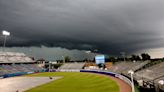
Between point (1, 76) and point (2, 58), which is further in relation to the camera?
point (2, 58)

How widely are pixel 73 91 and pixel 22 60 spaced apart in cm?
7481

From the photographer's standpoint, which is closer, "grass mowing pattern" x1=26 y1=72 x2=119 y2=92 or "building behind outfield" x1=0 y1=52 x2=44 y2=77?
"grass mowing pattern" x1=26 y1=72 x2=119 y2=92

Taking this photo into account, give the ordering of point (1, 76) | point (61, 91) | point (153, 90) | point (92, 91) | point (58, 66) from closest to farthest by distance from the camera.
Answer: point (153, 90), point (92, 91), point (61, 91), point (1, 76), point (58, 66)

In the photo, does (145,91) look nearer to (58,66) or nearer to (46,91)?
(46,91)

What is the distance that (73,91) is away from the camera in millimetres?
28844

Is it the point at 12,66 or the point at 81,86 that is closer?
the point at 81,86

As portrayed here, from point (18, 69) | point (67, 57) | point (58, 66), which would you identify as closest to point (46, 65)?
point (58, 66)

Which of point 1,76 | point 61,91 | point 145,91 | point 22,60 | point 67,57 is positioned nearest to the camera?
point 145,91

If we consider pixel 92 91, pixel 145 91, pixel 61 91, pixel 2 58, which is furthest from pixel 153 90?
pixel 2 58

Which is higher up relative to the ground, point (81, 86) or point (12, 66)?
point (12, 66)

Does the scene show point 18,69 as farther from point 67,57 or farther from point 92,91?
point 67,57

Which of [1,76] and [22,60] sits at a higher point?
[22,60]

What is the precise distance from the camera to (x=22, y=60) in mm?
94688

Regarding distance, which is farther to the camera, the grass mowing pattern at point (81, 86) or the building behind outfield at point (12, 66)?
the building behind outfield at point (12, 66)
